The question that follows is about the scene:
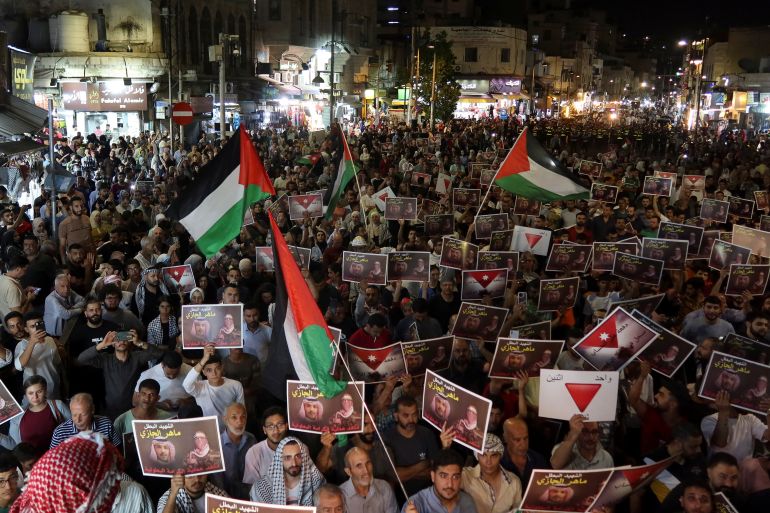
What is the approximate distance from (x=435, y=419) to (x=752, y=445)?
8.42 ft

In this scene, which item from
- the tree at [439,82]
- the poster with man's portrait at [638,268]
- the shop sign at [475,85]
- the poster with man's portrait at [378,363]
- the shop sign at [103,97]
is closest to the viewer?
the poster with man's portrait at [378,363]

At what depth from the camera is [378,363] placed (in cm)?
704

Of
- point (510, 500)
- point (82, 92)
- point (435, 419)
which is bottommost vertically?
point (510, 500)

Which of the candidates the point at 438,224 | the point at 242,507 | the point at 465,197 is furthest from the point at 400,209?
the point at 242,507

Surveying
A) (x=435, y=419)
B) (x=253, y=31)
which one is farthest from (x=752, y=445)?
(x=253, y=31)

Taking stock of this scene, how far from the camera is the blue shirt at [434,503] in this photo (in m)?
5.43

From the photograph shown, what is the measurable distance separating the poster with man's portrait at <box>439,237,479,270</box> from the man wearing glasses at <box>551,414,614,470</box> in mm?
4880

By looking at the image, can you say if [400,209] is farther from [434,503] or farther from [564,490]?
[564,490]

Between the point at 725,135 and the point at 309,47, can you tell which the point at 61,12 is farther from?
the point at 725,135

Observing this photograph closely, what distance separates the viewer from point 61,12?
32.2 metres

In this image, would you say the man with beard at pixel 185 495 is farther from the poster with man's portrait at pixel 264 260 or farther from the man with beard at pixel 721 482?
the poster with man's portrait at pixel 264 260

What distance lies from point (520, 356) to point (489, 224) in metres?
6.40

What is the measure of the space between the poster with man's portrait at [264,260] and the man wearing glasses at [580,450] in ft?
18.8

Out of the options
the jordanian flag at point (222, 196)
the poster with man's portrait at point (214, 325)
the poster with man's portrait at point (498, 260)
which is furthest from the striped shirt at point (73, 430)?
the poster with man's portrait at point (498, 260)
